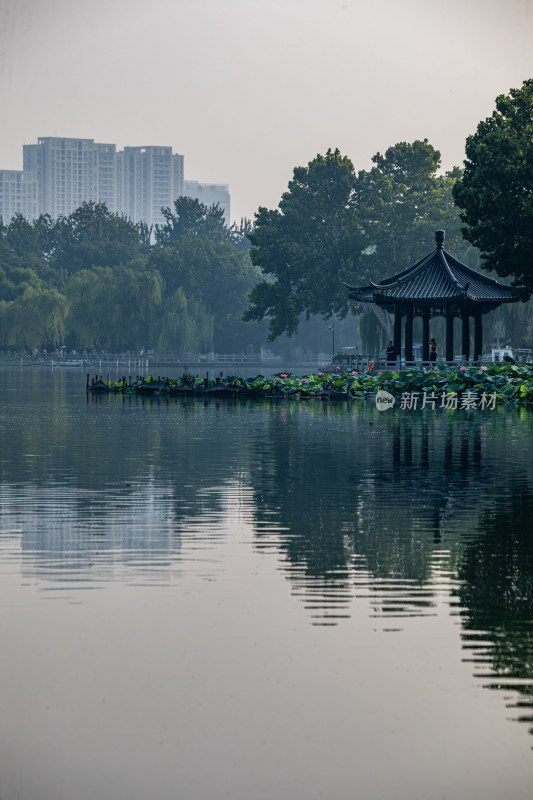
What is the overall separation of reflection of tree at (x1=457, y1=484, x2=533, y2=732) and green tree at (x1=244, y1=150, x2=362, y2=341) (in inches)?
2836

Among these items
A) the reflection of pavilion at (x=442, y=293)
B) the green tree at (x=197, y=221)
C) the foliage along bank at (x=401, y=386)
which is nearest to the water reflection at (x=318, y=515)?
the foliage along bank at (x=401, y=386)

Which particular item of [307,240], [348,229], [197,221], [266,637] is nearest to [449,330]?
[348,229]

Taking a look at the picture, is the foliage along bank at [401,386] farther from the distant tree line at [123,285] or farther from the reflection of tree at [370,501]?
the distant tree line at [123,285]

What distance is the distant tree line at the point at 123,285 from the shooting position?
10775cm

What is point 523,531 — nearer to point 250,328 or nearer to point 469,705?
point 469,705

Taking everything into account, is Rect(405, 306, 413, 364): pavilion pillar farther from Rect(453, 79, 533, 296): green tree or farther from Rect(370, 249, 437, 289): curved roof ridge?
Rect(453, 79, 533, 296): green tree

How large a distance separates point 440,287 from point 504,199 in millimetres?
10292

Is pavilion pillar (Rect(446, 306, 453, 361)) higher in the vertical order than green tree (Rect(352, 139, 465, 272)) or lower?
lower

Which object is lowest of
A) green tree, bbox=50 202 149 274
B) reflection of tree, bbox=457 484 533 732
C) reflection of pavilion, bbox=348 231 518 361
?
reflection of tree, bbox=457 484 533 732

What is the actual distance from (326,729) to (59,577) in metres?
4.55

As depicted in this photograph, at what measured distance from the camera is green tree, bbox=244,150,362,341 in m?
86.4

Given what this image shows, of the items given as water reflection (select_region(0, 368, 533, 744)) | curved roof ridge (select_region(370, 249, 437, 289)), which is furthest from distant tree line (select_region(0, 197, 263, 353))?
water reflection (select_region(0, 368, 533, 744))

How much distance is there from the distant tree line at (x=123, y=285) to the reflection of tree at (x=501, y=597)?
309 feet

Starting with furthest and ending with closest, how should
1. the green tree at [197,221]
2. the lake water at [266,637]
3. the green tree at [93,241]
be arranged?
the green tree at [197,221] → the green tree at [93,241] → the lake water at [266,637]
